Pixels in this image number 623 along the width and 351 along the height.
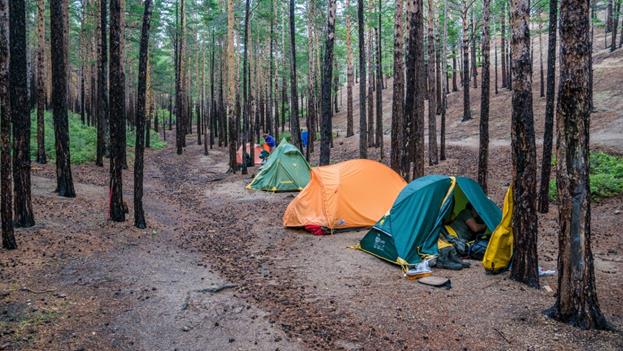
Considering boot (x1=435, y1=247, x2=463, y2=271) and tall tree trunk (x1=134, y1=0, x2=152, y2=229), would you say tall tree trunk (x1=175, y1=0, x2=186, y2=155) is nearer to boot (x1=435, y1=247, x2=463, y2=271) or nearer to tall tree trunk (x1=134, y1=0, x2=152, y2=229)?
tall tree trunk (x1=134, y1=0, x2=152, y2=229)

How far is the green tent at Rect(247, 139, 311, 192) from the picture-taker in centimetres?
1784

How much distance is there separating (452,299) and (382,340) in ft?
5.93

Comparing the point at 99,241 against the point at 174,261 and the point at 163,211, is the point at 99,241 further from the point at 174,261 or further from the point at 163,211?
the point at 163,211

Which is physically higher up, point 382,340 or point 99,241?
point 99,241

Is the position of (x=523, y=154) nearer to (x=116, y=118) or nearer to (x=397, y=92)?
(x=397, y=92)

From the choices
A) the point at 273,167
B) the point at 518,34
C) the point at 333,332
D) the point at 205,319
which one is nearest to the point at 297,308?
the point at 333,332

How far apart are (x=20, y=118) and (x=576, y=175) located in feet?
31.0

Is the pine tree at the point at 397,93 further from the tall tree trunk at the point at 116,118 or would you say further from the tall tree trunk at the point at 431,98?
the tall tree trunk at the point at 116,118

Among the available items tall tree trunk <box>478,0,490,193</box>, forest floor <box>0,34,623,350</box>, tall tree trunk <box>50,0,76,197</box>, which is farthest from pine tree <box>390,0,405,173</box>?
tall tree trunk <box>50,0,76,197</box>

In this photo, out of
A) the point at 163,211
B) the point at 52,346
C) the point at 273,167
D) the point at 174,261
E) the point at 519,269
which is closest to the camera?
the point at 52,346

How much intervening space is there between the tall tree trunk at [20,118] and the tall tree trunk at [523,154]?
8977 mm

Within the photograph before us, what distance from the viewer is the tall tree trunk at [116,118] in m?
10.3

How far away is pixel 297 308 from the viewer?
6.76 metres

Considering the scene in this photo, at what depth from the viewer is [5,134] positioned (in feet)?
24.0
